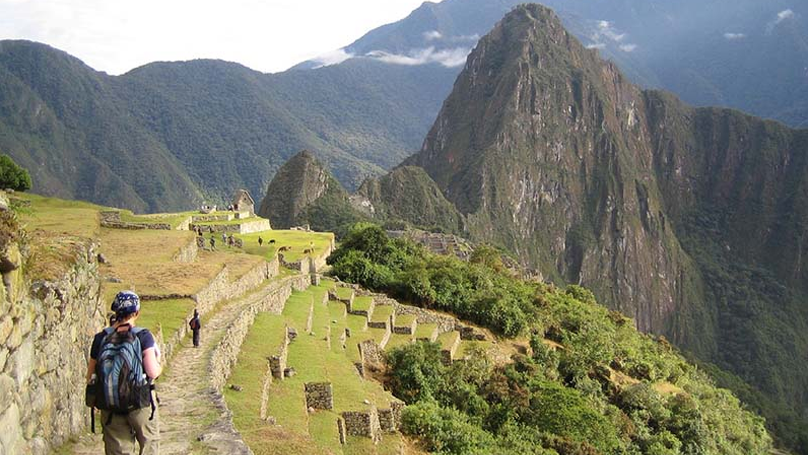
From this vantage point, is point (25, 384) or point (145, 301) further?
point (145, 301)

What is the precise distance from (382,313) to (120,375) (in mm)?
22321

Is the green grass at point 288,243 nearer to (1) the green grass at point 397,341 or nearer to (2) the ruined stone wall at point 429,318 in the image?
(2) the ruined stone wall at point 429,318

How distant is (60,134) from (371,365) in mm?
158122

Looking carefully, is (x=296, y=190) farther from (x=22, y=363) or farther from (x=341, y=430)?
(x=22, y=363)

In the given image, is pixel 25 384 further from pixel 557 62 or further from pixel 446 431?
pixel 557 62

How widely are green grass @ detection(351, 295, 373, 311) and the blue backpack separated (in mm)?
21255

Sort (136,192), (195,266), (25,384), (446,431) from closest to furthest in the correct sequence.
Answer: (25,384) → (446,431) → (195,266) → (136,192)

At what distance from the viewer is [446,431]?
1778 centimetres

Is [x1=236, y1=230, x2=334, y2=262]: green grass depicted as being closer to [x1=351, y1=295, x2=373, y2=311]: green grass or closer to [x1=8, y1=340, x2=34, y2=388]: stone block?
[x1=351, y1=295, x2=373, y2=311]: green grass

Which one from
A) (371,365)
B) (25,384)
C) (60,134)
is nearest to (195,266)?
(371,365)

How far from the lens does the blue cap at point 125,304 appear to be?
6423 mm

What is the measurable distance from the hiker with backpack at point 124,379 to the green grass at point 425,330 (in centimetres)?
2116

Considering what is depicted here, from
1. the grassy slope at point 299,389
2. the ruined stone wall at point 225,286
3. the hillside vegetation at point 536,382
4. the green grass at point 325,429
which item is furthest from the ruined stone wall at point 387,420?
the ruined stone wall at point 225,286

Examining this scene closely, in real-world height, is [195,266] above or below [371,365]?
above
